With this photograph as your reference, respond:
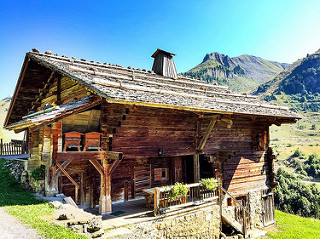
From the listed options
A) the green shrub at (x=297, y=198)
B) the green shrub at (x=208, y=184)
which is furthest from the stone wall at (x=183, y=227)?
the green shrub at (x=297, y=198)

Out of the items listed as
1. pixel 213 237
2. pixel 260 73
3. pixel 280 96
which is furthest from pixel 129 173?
pixel 260 73

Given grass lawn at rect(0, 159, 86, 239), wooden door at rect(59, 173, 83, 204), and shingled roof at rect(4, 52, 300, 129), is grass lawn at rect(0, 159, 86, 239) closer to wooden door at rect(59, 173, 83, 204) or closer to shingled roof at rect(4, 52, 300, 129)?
wooden door at rect(59, 173, 83, 204)

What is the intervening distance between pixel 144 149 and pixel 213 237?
5086 millimetres

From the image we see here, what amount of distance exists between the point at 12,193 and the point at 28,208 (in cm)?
264

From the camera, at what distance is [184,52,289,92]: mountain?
11704 cm

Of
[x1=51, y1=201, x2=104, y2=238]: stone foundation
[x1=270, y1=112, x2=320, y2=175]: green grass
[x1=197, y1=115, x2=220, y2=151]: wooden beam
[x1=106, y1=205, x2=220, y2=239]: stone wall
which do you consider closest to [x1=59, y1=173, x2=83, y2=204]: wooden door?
[x1=51, y1=201, x2=104, y2=238]: stone foundation

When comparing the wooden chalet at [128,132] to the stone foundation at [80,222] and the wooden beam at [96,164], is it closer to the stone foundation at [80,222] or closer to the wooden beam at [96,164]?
the wooden beam at [96,164]

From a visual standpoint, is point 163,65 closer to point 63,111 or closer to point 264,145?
point 264,145

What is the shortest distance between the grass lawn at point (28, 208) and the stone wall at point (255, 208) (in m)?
11.2

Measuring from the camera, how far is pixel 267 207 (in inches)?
598

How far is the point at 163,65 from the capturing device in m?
16.1

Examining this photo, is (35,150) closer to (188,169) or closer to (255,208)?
(188,169)

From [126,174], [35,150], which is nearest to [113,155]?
[126,174]

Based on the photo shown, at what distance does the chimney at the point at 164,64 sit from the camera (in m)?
16.1
